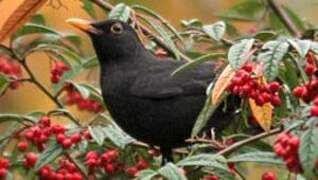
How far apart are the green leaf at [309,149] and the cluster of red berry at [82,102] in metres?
2.17

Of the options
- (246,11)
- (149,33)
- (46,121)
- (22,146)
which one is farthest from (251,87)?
(246,11)

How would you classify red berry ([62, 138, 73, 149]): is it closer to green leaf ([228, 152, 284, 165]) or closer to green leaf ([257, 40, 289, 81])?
green leaf ([228, 152, 284, 165])

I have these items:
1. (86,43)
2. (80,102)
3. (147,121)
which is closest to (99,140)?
(147,121)

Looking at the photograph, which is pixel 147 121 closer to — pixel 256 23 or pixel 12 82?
pixel 12 82

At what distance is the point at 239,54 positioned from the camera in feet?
9.95

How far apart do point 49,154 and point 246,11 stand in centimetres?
182

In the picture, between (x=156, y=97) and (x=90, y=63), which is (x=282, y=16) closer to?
(x=156, y=97)

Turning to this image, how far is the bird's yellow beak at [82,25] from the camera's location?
4.41m

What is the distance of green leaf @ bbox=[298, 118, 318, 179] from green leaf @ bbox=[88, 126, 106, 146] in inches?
46.3

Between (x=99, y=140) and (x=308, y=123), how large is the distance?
1.17m

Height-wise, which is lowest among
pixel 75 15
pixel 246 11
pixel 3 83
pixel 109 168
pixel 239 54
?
pixel 109 168

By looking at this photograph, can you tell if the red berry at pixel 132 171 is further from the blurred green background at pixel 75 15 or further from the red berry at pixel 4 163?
the blurred green background at pixel 75 15

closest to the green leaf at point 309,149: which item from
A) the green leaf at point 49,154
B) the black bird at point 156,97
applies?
the green leaf at point 49,154

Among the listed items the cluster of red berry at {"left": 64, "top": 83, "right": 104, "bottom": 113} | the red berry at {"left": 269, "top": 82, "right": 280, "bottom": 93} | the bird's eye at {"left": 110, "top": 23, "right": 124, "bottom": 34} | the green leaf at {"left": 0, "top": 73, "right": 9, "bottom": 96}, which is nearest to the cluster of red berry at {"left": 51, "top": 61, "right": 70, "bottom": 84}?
the cluster of red berry at {"left": 64, "top": 83, "right": 104, "bottom": 113}
